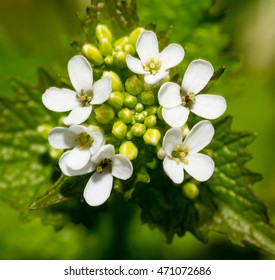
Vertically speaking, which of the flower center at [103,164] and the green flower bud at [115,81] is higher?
the green flower bud at [115,81]

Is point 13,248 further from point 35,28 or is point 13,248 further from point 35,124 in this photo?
point 35,28

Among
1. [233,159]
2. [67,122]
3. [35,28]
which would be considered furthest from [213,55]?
[35,28]

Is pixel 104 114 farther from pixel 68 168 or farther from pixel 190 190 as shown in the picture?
pixel 190 190

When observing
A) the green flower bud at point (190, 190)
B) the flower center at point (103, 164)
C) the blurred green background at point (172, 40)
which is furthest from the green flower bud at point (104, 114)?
the blurred green background at point (172, 40)

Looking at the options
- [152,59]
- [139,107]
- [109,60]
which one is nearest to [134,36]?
[109,60]

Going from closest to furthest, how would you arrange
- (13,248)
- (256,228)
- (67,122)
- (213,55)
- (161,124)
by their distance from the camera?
(67,122) < (161,124) < (256,228) < (213,55) < (13,248)

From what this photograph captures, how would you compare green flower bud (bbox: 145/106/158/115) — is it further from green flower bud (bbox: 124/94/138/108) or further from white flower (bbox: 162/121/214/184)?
white flower (bbox: 162/121/214/184)

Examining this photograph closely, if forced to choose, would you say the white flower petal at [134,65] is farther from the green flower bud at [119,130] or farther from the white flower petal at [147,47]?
the green flower bud at [119,130]
